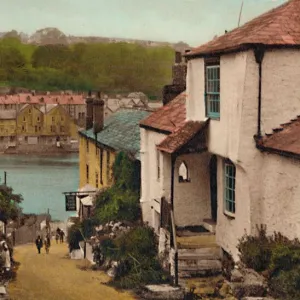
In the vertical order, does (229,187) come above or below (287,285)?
above

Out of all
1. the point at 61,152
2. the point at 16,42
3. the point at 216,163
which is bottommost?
the point at 61,152

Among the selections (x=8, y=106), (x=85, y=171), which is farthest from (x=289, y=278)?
(x=8, y=106)

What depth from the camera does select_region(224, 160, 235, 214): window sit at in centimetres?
1736

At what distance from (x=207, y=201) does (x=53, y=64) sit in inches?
2917

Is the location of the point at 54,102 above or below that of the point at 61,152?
above

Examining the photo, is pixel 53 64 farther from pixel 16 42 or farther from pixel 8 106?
pixel 8 106

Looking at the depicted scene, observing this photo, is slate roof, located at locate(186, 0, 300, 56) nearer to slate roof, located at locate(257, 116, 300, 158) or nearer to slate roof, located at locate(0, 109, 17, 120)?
slate roof, located at locate(257, 116, 300, 158)

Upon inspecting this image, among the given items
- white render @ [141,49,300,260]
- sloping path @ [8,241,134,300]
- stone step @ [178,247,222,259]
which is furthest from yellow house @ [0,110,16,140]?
white render @ [141,49,300,260]

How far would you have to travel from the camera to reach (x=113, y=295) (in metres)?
18.4

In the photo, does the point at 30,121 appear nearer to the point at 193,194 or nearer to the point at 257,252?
the point at 193,194

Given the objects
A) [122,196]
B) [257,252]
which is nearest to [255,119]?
[257,252]

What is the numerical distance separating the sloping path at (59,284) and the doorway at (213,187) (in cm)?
392

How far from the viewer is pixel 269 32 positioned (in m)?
15.9

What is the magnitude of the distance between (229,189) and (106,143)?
16.7 metres
